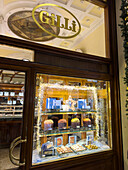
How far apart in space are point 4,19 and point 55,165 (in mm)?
1665

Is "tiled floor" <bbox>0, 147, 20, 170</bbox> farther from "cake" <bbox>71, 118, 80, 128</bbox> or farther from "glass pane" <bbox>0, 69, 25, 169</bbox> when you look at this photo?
"cake" <bbox>71, 118, 80, 128</bbox>

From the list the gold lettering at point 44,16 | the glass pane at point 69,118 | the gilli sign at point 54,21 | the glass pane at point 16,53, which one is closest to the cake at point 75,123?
the glass pane at point 69,118

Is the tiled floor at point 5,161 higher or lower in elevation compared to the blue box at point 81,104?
lower

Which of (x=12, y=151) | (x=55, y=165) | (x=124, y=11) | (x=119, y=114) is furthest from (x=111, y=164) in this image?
(x=124, y=11)

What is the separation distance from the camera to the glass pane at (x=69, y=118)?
1.29 metres

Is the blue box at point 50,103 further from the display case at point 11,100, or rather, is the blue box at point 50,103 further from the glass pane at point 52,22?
the glass pane at point 52,22

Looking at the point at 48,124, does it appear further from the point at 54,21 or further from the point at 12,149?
the point at 54,21

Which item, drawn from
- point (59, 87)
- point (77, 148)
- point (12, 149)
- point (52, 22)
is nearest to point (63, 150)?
point (77, 148)

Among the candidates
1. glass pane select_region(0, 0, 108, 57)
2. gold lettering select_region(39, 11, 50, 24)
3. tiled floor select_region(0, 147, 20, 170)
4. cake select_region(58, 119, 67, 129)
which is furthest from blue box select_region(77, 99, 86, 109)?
gold lettering select_region(39, 11, 50, 24)

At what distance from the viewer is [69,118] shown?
156 cm

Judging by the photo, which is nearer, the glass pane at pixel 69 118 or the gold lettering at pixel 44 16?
the glass pane at pixel 69 118

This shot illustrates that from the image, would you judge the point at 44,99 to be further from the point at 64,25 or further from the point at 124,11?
the point at 124,11

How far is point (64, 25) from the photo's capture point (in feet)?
5.02

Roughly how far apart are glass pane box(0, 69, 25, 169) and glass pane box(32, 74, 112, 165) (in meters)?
0.16
